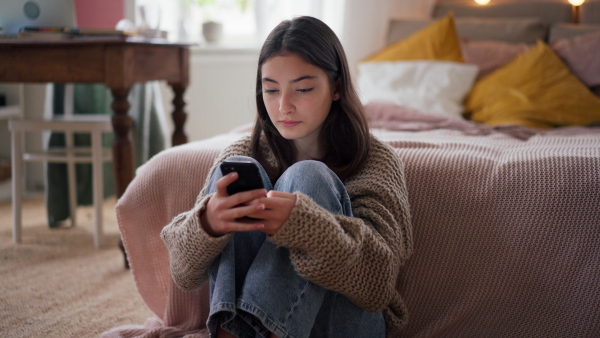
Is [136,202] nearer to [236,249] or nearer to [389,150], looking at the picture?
[236,249]

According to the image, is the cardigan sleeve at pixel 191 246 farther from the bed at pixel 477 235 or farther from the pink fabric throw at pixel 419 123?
the pink fabric throw at pixel 419 123

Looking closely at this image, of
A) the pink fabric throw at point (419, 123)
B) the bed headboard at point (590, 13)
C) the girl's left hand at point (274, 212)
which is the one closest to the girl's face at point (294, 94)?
the girl's left hand at point (274, 212)

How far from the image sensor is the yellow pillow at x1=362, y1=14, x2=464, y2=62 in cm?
255

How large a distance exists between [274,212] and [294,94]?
29 centimetres

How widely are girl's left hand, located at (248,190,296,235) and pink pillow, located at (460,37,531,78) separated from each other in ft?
5.70

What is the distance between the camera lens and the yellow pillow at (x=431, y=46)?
255cm


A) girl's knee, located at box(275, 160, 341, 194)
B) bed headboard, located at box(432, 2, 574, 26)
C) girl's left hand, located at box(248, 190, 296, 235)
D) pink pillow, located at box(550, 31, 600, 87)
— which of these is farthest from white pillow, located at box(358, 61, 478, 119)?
girl's left hand, located at box(248, 190, 296, 235)

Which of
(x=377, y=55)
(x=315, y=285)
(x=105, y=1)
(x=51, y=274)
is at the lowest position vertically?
(x=51, y=274)

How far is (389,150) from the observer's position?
4.06ft

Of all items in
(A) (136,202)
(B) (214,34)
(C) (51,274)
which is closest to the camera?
(A) (136,202)

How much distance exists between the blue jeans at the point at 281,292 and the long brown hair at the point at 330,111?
0.13 metres

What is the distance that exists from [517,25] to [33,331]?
223 cm

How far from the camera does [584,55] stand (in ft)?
7.57

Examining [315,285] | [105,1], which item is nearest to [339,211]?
[315,285]
